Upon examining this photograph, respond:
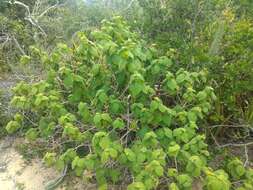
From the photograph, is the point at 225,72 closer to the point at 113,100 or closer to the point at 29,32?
the point at 113,100

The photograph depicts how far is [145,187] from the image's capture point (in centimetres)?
332

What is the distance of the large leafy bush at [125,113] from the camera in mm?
3512

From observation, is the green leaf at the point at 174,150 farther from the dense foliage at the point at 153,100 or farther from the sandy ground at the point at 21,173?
the sandy ground at the point at 21,173

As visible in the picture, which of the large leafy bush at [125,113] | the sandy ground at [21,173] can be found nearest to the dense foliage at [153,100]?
the large leafy bush at [125,113]

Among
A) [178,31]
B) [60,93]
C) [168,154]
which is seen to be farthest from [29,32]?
[168,154]

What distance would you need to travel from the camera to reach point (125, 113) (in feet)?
13.1

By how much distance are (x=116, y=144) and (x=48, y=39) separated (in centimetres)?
317

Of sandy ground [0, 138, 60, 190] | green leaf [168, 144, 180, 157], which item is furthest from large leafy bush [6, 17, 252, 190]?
sandy ground [0, 138, 60, 190]

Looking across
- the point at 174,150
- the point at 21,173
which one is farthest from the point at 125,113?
the point at 21,173

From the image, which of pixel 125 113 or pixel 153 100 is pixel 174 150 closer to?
pixel 153 100

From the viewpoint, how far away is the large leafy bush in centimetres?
351

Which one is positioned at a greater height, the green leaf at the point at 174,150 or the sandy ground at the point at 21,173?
the green leaf at the point at 174,150

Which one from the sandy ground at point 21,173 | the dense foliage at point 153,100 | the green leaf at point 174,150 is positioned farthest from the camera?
the sandy ground at point 21,173

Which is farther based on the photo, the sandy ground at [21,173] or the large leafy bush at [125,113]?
the sandy ground at [21,173]
